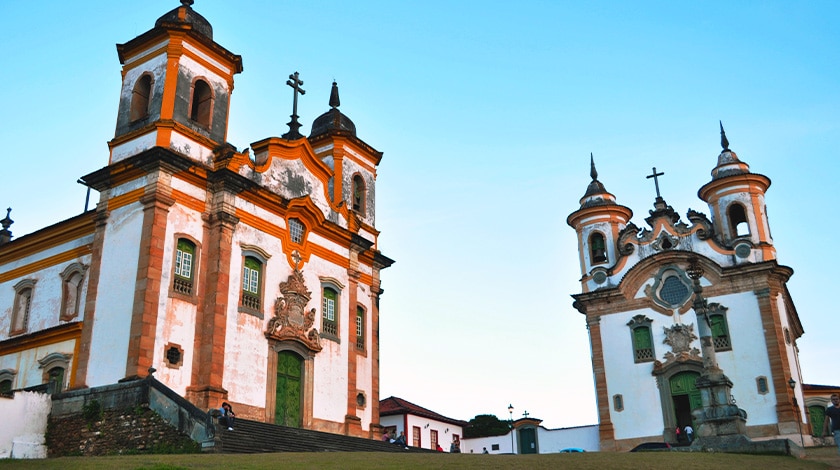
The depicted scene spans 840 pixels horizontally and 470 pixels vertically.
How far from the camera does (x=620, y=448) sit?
3259cm

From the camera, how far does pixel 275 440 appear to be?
19.2 m

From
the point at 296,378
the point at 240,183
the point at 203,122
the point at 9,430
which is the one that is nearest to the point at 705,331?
the point at 296,378

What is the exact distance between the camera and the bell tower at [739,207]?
32.8 metres

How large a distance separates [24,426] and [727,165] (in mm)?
29059

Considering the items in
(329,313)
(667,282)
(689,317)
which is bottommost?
(329,313)

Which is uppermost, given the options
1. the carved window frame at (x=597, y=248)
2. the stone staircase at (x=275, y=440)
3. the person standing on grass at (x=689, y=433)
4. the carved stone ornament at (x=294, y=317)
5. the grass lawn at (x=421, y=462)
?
the carved window frame at (x=597, y=248)

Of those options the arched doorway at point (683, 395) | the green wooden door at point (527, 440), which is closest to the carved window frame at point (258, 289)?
the green wooden door at point (527, 440)

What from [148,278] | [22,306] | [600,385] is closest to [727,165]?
[600,385]

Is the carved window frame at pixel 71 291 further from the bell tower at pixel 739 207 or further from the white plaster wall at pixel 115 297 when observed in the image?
the bell tower at pixel 739 207

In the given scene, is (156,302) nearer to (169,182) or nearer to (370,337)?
(169,182)

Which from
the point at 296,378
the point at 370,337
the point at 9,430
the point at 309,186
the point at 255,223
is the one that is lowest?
the point at 9,430

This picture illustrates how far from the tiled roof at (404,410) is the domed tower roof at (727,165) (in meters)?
17.8

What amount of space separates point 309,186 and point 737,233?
62.2 feet

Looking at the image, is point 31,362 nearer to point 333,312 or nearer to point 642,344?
point 333,312
